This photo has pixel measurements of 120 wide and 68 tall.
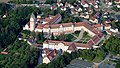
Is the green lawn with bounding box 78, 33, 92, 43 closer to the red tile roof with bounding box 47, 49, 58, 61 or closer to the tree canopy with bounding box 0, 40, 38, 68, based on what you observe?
the red tile roof with bounding box 47, 49, 58, 61

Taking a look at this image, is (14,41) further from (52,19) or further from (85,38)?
(85,38)

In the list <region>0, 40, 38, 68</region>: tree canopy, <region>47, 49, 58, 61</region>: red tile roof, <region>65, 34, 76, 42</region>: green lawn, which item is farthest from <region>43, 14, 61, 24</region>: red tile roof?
<region>47, 49, 58, 61</region>: red tile roof

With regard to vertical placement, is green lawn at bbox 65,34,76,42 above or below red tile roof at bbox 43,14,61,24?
below

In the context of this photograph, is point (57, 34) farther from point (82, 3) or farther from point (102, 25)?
point (82, 3)

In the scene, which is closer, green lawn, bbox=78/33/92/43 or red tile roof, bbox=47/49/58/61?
red tile roof, bbox=47/49/58/61

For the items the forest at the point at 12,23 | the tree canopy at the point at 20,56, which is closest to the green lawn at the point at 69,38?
the tree canopy at the point at 20,56

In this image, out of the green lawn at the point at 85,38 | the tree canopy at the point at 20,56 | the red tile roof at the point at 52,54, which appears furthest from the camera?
the green lawn at the point at 85,38

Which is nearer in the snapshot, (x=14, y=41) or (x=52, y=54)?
(x=52, y=54)

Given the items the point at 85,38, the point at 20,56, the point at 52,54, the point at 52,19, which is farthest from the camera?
the point at 52,19

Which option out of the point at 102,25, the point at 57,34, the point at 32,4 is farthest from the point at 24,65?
the point at 32,4

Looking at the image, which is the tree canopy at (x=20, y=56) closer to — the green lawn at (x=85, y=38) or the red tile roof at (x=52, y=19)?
the green lawn at (x=85, y=38)

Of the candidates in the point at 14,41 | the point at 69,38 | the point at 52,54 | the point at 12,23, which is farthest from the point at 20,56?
the point at 12,23

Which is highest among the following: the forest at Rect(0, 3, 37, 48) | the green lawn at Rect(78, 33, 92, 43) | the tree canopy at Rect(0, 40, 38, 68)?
the forest at Rect(0, 3, 37, 48)
